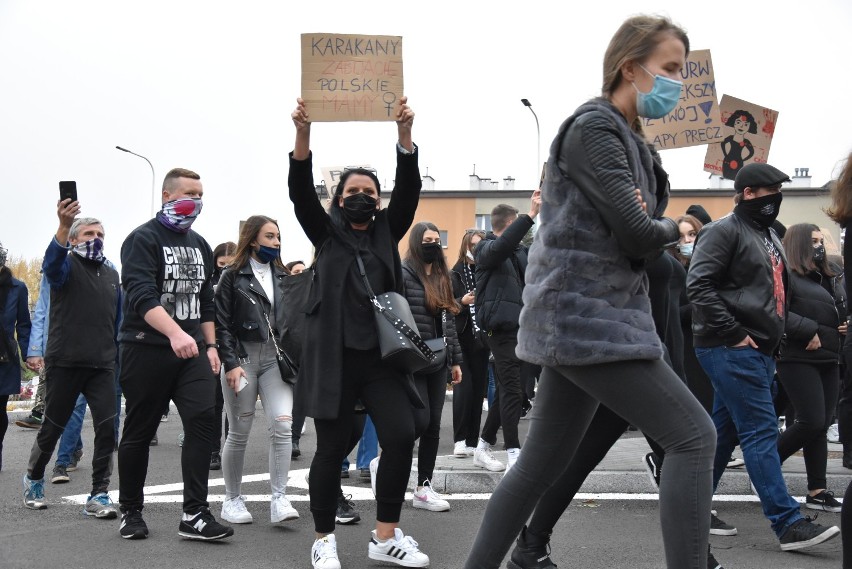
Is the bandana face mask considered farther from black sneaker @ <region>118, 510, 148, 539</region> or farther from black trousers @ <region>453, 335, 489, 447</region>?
black trousers @ <region>453, 335, 489, 447</region>

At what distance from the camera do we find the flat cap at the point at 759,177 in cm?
554

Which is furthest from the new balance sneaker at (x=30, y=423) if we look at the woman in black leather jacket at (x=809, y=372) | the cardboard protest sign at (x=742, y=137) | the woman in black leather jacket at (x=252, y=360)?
the woman in black leather jacket at (x=809, y=372)

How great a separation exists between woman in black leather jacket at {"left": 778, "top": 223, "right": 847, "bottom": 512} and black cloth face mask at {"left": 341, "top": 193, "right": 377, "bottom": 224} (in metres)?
2.50

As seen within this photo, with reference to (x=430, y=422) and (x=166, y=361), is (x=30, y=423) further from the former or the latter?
(x=430, y=422)

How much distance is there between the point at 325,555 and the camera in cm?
489

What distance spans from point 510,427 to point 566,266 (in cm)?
437

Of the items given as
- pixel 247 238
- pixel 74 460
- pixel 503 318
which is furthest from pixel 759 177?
pixel 74 460

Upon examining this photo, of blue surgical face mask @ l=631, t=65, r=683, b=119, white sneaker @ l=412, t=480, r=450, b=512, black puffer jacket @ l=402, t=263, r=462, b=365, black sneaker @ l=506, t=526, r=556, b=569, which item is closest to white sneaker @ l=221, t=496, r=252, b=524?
white sneaker @ l=412, t=480, r=450, b=512

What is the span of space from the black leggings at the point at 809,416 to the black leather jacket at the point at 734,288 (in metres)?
0.80

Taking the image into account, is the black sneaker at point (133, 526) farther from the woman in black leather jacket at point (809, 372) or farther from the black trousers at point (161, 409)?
the woman in black leather jacket at point (809, 372)

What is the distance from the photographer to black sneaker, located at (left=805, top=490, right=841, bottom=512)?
634cm

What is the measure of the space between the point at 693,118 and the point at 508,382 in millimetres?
2478

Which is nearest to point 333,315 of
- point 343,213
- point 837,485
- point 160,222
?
point 343,213

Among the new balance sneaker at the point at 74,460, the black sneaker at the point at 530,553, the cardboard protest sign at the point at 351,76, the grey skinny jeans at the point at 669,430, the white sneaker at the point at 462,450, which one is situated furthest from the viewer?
the white sneaker at the point at 462,450
